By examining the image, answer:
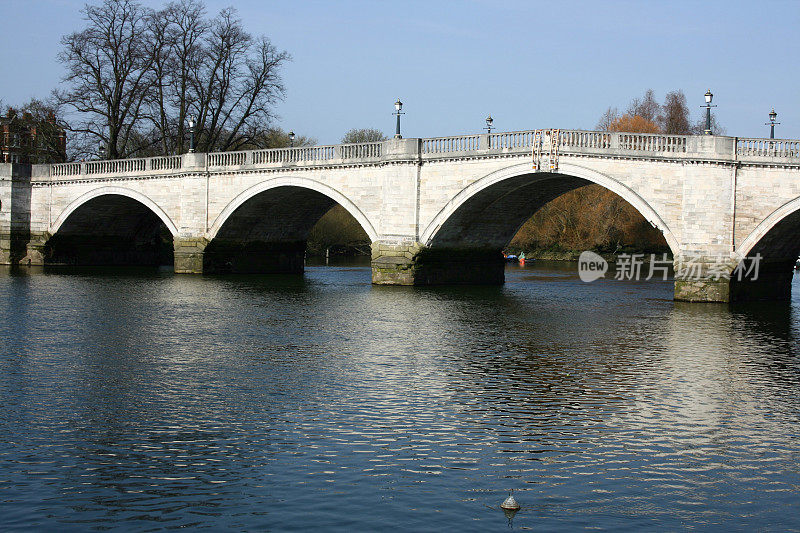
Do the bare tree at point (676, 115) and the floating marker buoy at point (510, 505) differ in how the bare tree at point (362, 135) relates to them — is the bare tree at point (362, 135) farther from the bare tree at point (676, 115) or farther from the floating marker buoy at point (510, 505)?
the floating marker buoy at point (510, 505)

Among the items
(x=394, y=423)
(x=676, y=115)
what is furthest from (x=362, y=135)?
(x=394, y=423)

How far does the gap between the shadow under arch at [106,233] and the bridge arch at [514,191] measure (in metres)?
16.9

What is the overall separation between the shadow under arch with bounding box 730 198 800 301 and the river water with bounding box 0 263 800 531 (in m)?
4.19

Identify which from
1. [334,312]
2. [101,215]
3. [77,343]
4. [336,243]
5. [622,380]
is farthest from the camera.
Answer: [336,243]

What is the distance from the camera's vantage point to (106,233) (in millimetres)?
46969

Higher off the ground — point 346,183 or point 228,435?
point 346,183

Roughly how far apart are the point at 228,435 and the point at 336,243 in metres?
54.3

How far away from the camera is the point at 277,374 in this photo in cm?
1404

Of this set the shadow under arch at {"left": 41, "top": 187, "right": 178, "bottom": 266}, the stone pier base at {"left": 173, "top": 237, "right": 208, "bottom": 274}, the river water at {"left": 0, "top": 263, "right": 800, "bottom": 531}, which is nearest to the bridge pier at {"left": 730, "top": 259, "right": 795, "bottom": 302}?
the river water at {"left": 0, "top": 263, "right": 800, "bottom": 531}

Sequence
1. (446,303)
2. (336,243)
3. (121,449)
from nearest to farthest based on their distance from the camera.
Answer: (121,449)
(446,303)
(336,243)

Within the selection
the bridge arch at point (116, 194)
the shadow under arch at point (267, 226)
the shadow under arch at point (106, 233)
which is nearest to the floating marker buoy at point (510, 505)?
the shadow under arch at point (267, 226)

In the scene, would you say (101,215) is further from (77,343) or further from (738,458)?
(738,458)

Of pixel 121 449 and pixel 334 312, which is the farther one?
pixel 334 312

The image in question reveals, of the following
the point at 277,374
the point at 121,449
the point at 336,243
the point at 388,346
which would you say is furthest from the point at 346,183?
the point at 336,243
